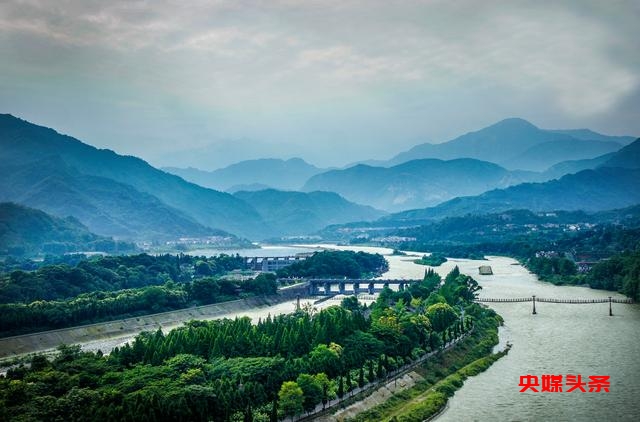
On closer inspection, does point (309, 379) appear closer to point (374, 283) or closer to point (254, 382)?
point (254, 382)

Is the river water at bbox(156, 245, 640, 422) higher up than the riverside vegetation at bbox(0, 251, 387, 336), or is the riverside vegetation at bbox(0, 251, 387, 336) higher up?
the riverside vegetation at bbox(0, 251, 387, 336)

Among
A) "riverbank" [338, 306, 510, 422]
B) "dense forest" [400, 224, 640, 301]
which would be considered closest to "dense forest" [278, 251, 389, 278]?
"dense forest" [400, 224, 640, 301]

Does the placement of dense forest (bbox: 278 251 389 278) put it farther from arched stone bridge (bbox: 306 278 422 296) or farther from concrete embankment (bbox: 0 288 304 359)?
concrete embankment (bbox: 0 288 304 359)

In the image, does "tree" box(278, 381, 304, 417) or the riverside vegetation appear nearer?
"tree" box(278, 381, 304, 417)

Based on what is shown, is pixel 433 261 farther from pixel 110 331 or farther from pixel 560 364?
pixel 560 364

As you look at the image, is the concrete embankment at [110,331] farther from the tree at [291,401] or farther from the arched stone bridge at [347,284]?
the tree at [291,401]
